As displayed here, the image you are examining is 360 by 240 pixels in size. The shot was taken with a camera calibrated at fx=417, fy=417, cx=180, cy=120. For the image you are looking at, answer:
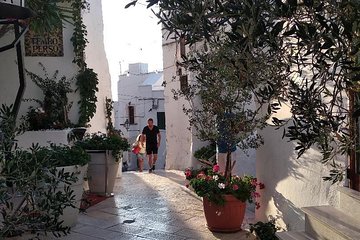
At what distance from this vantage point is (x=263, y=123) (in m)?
4.89

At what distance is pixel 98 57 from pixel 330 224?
7.49 meters

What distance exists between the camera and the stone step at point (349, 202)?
3176 millimetres

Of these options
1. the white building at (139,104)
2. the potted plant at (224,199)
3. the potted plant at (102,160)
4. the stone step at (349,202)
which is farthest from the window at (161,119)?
the stone step at (349,202)

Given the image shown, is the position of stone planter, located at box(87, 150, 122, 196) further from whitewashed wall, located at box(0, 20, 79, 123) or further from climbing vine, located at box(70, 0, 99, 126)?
whitewashed wall, located at box(0, 20, 79, 123)

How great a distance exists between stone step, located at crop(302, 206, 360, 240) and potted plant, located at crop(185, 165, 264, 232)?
5.06ft

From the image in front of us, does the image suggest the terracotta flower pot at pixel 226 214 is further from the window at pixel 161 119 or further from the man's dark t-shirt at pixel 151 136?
the window at pixel 161 119

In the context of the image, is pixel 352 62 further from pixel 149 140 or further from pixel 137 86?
pixel 137 86

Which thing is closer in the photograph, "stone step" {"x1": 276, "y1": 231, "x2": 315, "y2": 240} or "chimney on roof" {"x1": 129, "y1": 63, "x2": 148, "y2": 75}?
"stone step" {"x1": 276, "y1": 231, "x2": 315, "y2": 240}

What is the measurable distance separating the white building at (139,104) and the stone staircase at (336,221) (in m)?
17.6

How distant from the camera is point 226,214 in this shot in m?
5.08

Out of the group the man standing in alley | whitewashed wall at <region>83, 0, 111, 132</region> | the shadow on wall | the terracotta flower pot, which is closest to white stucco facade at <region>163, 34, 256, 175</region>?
the man standing in alley

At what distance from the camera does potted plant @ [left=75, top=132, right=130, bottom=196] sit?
7.24 m

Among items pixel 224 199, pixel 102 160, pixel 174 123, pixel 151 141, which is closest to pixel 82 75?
pixel 102 160

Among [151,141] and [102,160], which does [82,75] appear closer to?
[102,160]
